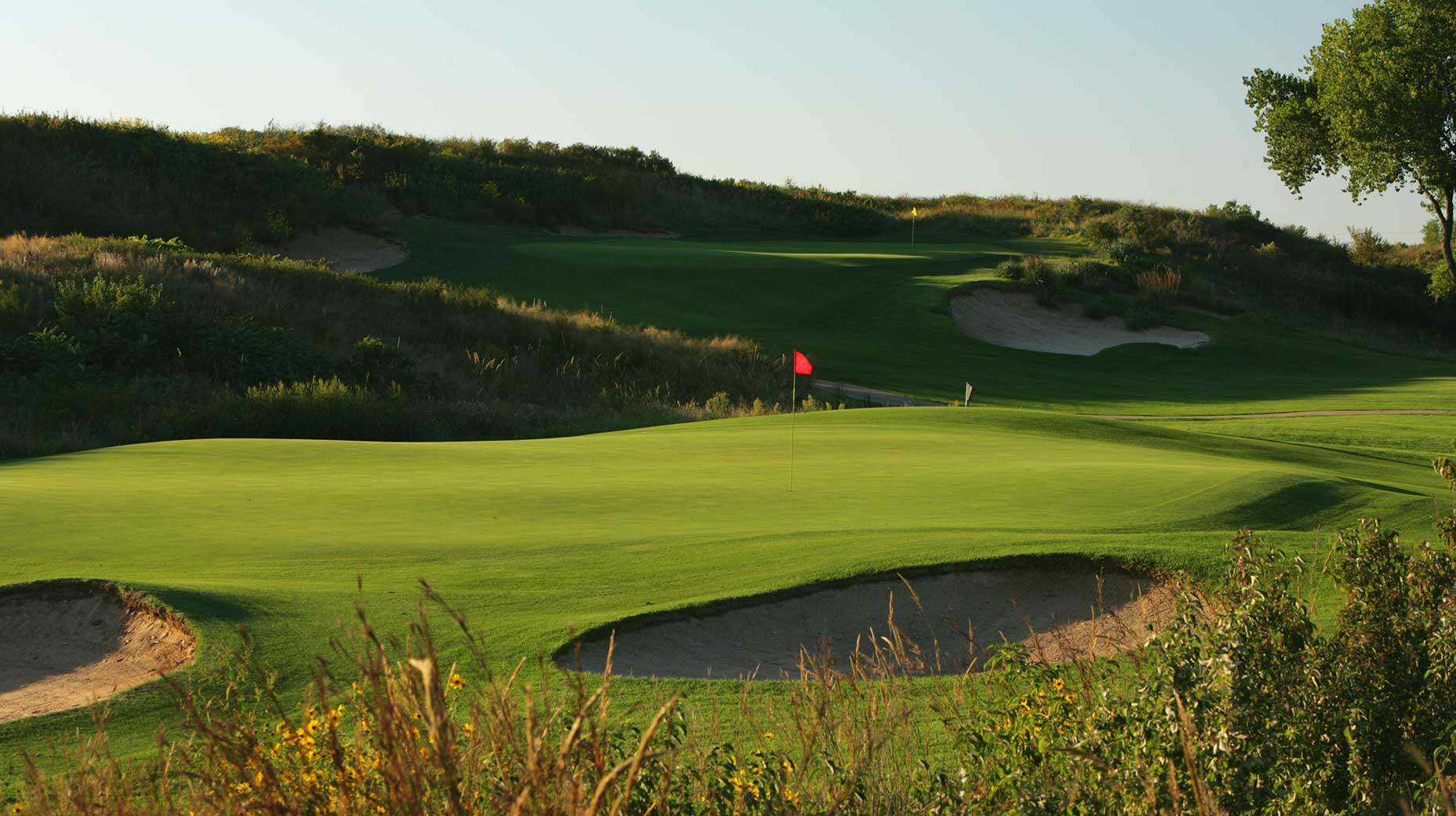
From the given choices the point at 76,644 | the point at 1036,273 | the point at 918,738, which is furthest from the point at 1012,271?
the point at 918,738

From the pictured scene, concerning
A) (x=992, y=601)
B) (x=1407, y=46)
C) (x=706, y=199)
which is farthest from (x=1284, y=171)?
(x=992, y=601)

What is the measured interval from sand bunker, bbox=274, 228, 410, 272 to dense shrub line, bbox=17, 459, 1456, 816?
1427 inches

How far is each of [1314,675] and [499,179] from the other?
50859 millimetres

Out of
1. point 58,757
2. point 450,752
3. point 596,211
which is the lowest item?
point 58,757

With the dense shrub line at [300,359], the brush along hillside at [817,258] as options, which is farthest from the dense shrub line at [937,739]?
the brush along hillside at [817,258]

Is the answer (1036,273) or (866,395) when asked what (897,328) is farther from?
(866,395)

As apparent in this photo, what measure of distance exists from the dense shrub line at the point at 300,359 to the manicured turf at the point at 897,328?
4.40 metres

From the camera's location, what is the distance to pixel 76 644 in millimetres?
7332

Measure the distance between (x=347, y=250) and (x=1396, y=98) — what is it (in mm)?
35609

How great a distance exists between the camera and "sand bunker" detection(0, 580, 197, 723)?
22.1 feet

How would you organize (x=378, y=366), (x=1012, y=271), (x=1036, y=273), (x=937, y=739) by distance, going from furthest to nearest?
1. (x=1012, y=271)
2. (x=1036, y=273)
3. (x=378, y=366)
4. (x=937, y=739)

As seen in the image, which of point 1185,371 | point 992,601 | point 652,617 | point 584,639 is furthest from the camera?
point 1185,371

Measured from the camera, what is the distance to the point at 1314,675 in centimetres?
482

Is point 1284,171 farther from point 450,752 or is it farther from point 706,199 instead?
point 450,752
